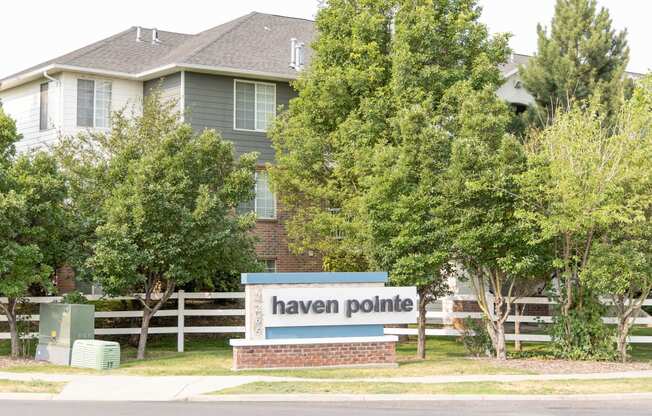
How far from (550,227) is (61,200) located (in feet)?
37.7

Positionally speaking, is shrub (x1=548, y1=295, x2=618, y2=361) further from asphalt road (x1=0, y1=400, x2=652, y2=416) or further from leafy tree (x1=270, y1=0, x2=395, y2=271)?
asphalt road (x1=0, y1=400, x2=652, y2=416)

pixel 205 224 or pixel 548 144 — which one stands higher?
pixel 548 144

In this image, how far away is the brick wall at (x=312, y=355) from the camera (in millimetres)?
19750

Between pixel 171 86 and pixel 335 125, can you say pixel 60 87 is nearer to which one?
pixel 171 86

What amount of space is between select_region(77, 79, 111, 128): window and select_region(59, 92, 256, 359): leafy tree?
721 cm

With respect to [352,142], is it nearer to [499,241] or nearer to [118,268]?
[499,241]

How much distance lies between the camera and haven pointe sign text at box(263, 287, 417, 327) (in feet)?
65.7

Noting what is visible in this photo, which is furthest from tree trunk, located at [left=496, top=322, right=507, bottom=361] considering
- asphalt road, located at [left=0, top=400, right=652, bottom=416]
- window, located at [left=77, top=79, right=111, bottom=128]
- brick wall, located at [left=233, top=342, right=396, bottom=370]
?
window, located at [left=77, top=79, right=111, bottom=128]

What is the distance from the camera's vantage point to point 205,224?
22219 mm

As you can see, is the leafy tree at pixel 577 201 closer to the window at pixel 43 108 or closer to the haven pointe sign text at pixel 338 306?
the haven pointe sign text at pixel 338 306

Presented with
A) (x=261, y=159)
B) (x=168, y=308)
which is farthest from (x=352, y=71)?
(x=168, y=308)

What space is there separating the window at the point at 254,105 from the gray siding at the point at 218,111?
27 cm

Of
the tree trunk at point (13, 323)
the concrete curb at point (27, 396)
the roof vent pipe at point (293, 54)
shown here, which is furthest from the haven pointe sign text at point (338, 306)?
the roof vent pipe at point (293, 54)

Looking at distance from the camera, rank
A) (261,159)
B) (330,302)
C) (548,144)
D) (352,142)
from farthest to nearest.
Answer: (261,159)
(352,142)
(548,144)
(330,302)
